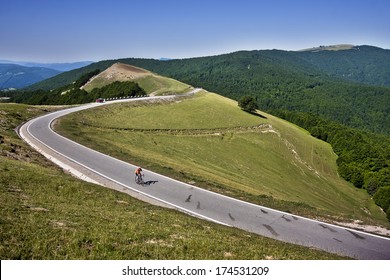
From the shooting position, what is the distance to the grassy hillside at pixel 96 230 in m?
10.4

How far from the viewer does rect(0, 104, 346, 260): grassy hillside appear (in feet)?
34.1

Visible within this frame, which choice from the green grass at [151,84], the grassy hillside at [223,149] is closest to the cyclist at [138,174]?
the grassy hillside at [223,149]

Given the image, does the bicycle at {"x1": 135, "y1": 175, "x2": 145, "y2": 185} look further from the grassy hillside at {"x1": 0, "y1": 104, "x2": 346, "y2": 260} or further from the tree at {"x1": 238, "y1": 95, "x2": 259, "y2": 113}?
the tree at {"x1": 238, "y1": 95, "x2": 259, "y2": 113}

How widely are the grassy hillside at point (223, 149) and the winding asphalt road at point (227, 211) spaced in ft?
7.43

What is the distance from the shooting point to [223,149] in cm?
5719

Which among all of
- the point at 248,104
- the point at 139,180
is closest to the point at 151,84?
the point at 248,104

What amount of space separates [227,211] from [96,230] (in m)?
11.4

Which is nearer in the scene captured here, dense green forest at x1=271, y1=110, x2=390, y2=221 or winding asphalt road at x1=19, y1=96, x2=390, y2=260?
winding asphalt road at x1=19, y1=96, x2=390, y2=260

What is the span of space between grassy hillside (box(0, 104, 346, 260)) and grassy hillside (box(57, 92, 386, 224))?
10.4 meters

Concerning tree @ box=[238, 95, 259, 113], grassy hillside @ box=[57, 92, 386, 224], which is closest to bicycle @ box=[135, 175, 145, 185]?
grassy hillside @ box=[57, 92, 386, 224]

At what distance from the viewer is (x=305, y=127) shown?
396ft

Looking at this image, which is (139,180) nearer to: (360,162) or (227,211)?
(227,211)

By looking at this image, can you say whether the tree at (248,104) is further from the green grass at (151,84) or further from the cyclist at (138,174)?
the cyclist at (138,174)

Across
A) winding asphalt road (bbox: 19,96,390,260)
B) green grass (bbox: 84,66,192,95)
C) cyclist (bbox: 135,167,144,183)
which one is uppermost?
green grass (bbox: 84,66,192,95)
